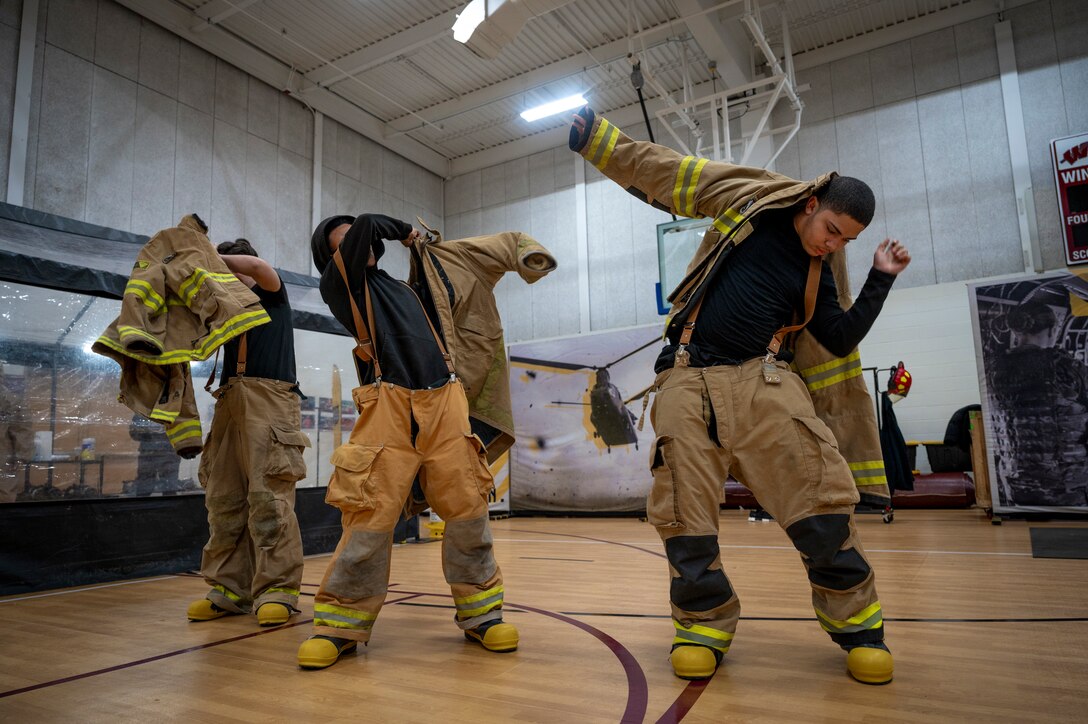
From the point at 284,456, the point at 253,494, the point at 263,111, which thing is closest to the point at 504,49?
the point at 263,111

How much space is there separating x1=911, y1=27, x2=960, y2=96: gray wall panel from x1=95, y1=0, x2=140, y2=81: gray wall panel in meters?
9.92

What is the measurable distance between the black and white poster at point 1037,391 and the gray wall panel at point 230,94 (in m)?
9.22

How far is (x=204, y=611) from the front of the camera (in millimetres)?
3137

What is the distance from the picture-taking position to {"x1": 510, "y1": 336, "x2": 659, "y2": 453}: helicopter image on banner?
9555mm

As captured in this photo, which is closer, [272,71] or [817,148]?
[272,71]

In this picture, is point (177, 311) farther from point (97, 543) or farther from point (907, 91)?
point (907, 91)

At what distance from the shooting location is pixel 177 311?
3.02m

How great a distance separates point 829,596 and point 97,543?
179 inches

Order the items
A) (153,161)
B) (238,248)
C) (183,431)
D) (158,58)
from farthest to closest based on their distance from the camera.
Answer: (158,58) < (153,161) < (238,248) < (183,431)

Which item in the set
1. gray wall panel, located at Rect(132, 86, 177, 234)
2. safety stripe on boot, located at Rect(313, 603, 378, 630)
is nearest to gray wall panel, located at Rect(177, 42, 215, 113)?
gray wall panel, located at Rect(132, 86, 177, 234)

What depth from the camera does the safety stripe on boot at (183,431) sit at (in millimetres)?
3010

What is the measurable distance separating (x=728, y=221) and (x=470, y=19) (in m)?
4.31

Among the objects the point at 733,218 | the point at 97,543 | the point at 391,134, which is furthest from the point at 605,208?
the point at 733,218

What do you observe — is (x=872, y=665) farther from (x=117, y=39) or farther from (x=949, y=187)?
(x=117, y=39)
